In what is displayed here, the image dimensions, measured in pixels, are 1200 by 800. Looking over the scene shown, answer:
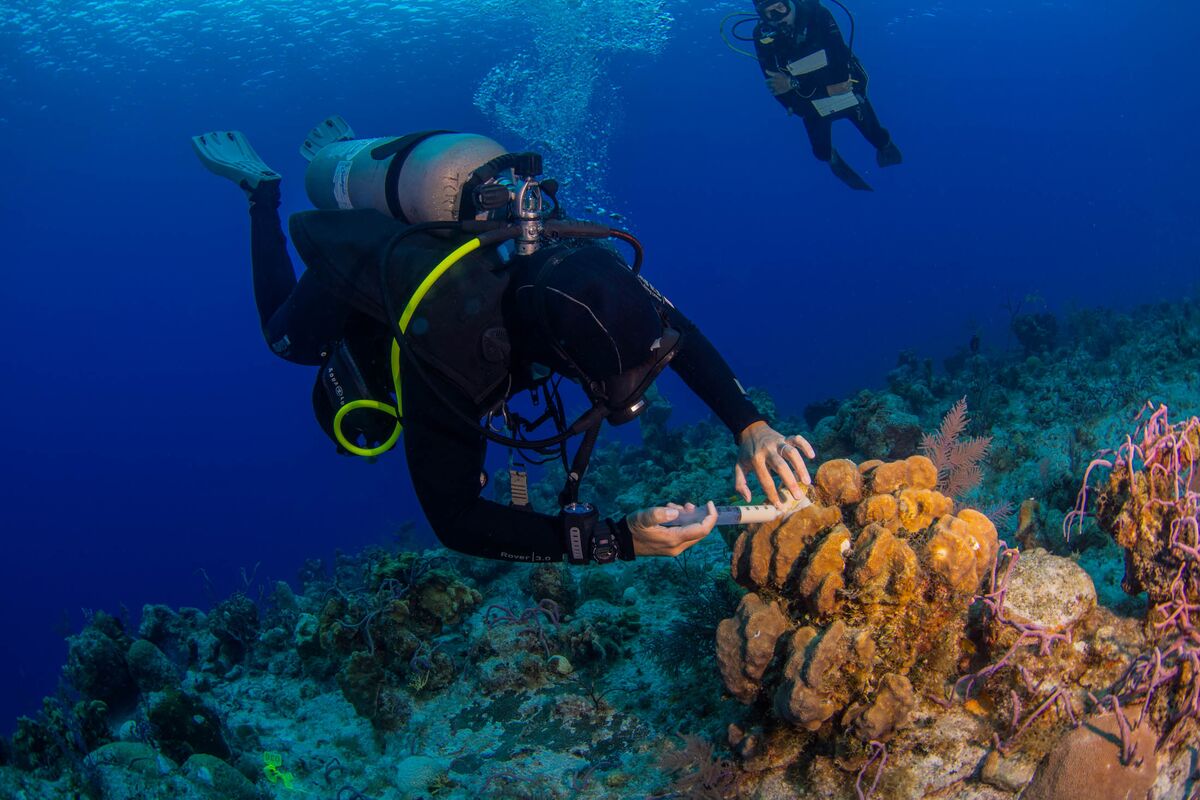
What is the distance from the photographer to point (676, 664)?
405cm

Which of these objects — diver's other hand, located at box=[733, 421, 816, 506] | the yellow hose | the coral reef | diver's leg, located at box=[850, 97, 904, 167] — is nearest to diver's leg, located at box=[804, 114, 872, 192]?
diver's leg, located at box=[850, 97, 904, 167]

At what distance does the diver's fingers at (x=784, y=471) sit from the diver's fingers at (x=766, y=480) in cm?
4

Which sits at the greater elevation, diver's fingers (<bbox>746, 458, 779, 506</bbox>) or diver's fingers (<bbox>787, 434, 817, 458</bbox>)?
diver's fingers (<bbox>787, 434, 817, 458</bbox>)

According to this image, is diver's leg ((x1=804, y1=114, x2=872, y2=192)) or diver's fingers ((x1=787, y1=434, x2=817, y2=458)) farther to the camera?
diver's leg ((x1=804, y1=114, x2=872, y2=192))

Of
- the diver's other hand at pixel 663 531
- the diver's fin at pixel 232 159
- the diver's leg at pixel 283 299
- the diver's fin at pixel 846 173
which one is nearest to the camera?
the diver's other hand at pixel 663 531

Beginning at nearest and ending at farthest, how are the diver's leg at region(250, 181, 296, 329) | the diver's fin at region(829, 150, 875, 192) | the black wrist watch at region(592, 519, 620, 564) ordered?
the black wrist watch at region(592, 519, 620, 564)
the diver's leg at region(250, 181, 296, 329)
the diver's fin at region(829, 150, 875, 192)

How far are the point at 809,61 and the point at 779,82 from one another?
626mm

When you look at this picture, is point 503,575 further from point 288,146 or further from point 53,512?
point 53,512

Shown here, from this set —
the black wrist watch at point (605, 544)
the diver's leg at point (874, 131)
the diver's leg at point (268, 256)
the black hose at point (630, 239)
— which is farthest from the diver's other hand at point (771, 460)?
the diver's leg at point (874, 131)

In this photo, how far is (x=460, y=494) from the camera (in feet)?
10.3

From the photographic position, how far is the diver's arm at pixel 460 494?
3.00 m

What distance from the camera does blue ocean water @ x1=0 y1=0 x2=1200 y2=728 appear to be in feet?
120

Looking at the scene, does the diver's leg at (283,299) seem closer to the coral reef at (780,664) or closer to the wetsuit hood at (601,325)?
the wetsuit hood at (601,325)

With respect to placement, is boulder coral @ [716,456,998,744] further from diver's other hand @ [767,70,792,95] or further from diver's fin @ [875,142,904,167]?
diver's fin @ [875,142,904,167]
